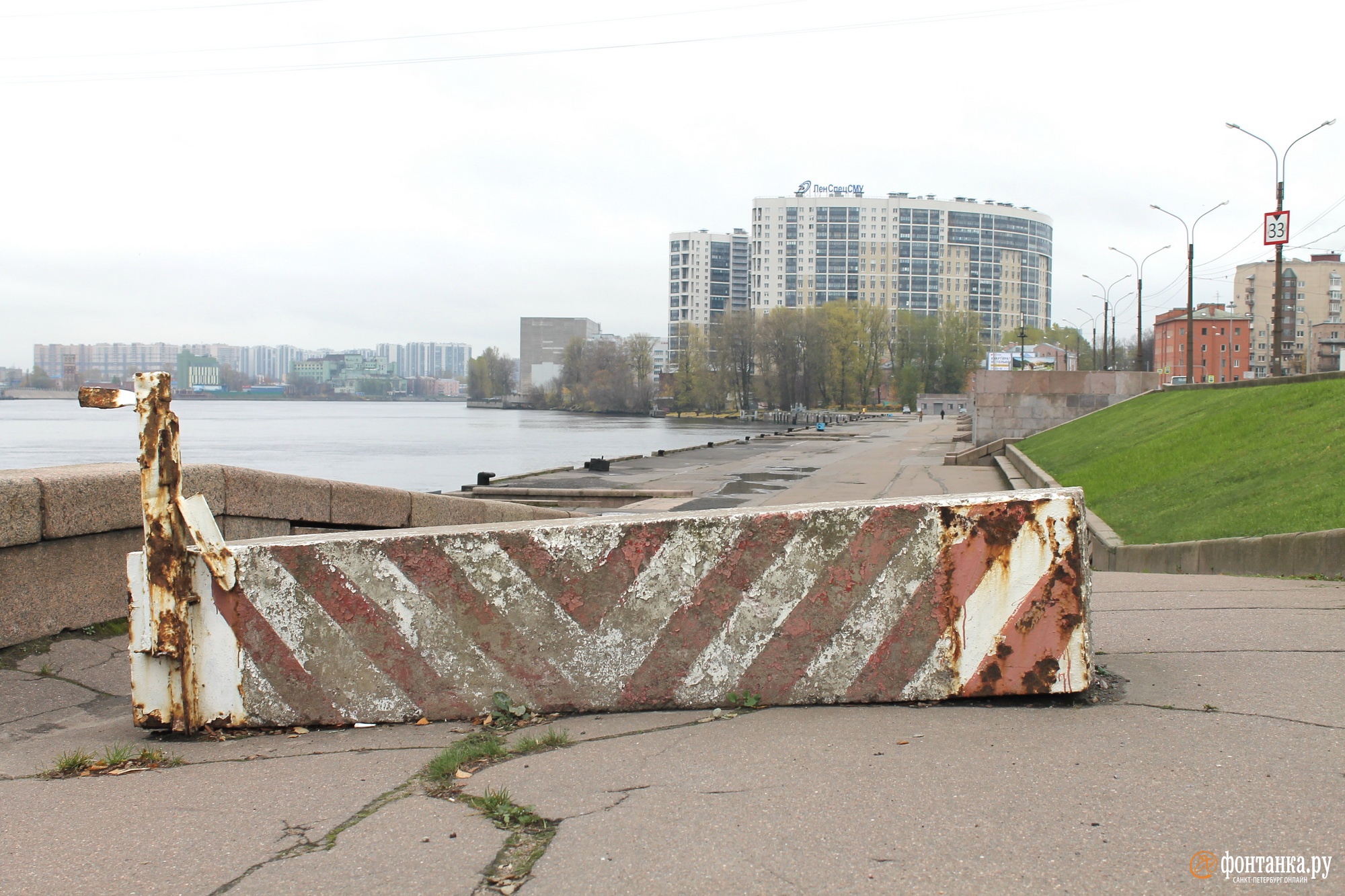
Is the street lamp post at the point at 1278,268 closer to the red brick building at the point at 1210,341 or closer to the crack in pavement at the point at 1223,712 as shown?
the crack in pavement at the point at 1223,712

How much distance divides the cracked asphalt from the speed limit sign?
30.2 metres

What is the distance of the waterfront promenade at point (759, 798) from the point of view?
8.90ft

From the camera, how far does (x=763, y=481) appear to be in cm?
2583

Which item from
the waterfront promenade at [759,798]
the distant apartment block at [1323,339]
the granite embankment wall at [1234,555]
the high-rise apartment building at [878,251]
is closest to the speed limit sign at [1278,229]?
the granite embankment wall at [1234,555]

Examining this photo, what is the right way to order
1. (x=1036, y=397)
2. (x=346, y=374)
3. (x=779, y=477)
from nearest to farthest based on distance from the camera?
(x=779, y=477) → (x=1036, y=397) → (x=346, y=374)

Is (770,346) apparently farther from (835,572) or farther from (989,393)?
(835,572)

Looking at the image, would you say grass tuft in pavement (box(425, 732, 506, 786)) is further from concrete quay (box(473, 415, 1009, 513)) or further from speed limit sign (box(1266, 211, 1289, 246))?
speed limit sign (box(1266, 211, 1289, 246))

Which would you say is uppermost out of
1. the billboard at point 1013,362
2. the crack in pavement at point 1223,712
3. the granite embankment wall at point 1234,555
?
the billboard at point 1013,362

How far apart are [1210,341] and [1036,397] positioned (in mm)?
109443

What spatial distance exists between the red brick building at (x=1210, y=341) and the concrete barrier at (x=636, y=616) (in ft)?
421

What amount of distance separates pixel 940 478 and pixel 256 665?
23.2 metres

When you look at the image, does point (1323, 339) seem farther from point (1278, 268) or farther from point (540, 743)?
point (540, 743)

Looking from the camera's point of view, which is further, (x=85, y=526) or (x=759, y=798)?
(x=85, y=526)

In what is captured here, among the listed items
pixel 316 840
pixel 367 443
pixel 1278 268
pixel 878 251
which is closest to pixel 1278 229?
pixel 1278 268
